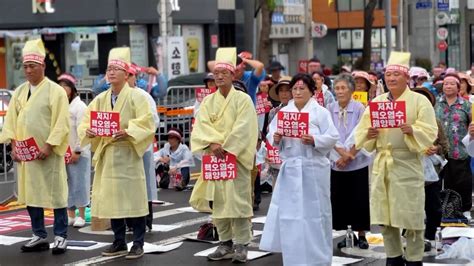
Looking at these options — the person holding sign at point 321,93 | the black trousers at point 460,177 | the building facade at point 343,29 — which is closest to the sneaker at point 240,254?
the black trousers at point 460,177

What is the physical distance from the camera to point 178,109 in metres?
20.5

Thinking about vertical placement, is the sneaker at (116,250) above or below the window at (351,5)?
below

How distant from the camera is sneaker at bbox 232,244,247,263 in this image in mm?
10125

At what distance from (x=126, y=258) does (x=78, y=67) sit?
28877 mm

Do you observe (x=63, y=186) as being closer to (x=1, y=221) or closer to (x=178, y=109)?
(x=1, y=221)

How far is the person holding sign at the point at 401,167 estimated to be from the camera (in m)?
8.88

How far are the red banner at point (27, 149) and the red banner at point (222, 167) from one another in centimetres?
183

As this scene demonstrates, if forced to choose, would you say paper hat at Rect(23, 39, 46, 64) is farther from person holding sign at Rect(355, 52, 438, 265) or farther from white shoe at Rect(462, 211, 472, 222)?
white shoe at Rect(462, 211, 472, 222)

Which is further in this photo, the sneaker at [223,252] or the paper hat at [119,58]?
the paper hat at [119,58]

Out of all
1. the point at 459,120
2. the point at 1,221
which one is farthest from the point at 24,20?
the point at 459,120

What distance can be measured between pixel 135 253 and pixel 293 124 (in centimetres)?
230

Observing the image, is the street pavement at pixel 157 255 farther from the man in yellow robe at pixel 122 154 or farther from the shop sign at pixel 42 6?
the shop sign at pixel 42 6

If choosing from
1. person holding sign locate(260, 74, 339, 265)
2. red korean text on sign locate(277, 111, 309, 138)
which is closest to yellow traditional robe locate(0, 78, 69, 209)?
person holding sign locate(260, 74, 339, 265)

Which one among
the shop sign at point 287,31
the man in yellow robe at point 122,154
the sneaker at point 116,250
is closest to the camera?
the man in yellow robe at point 122,154
